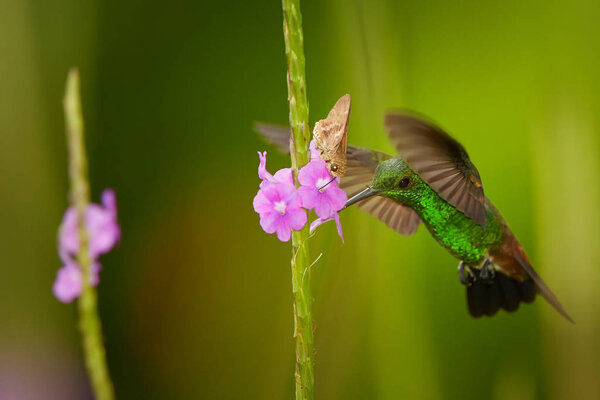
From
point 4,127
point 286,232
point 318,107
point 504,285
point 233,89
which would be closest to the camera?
point 286,232

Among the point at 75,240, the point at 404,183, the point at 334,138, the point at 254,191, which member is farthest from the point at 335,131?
the point at 254,191

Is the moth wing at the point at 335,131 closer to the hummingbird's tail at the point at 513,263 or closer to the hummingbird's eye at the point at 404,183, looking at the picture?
the hummingbird's eye at the point at 404,183

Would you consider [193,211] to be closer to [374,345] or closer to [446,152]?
[374,345]

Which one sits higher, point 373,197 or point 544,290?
point 373,197

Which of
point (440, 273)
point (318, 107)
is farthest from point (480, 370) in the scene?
point (318, 107)

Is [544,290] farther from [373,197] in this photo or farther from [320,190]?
[320,190]

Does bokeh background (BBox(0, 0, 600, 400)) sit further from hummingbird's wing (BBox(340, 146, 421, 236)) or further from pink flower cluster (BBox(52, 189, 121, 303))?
pink flower cluster (BBox(52, 189, 121, 303))
